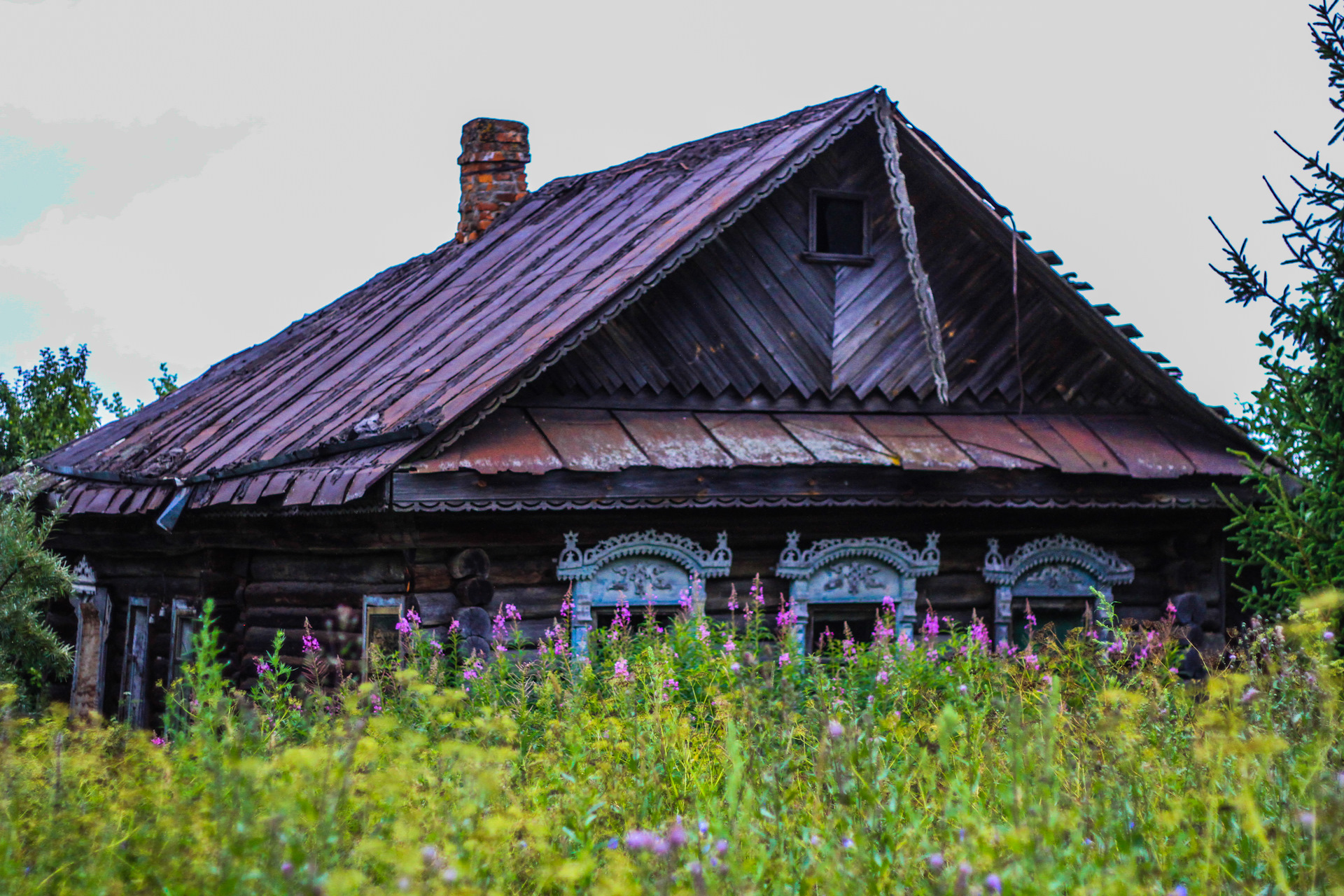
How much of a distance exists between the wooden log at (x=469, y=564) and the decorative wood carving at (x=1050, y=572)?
13.2 ft

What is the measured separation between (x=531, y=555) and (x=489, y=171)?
26.6 feet

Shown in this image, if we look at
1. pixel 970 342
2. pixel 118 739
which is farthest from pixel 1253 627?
pixel 118 739

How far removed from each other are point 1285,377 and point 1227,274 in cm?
81

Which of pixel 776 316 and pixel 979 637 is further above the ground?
pixel 776 316

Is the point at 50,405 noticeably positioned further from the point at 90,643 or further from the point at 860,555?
the point at 860,555

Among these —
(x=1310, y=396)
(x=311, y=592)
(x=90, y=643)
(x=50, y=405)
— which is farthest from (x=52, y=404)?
(x=1310, y=396)

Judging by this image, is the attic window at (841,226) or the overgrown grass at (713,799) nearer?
the overgrown grass at (713,799)

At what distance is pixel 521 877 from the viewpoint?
13.3 feet

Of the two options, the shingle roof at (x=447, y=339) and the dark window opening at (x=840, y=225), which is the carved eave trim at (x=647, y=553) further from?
the dark window opening at (x=840, y=225)

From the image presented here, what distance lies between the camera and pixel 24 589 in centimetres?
969

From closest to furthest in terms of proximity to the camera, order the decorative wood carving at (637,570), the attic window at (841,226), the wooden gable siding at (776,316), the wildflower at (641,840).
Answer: the wildflower at (641,840) → the decorative wood carving at (637,570) → the wooden gable siding at (776,316) → the attic window at (841,226)

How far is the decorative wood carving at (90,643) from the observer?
519 inches

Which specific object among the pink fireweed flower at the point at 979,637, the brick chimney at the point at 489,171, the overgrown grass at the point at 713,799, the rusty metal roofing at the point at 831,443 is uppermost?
the brick chimney at the point at 489,171

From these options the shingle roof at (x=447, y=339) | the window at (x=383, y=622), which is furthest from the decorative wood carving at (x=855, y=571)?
the window at (x=383, y=622)
